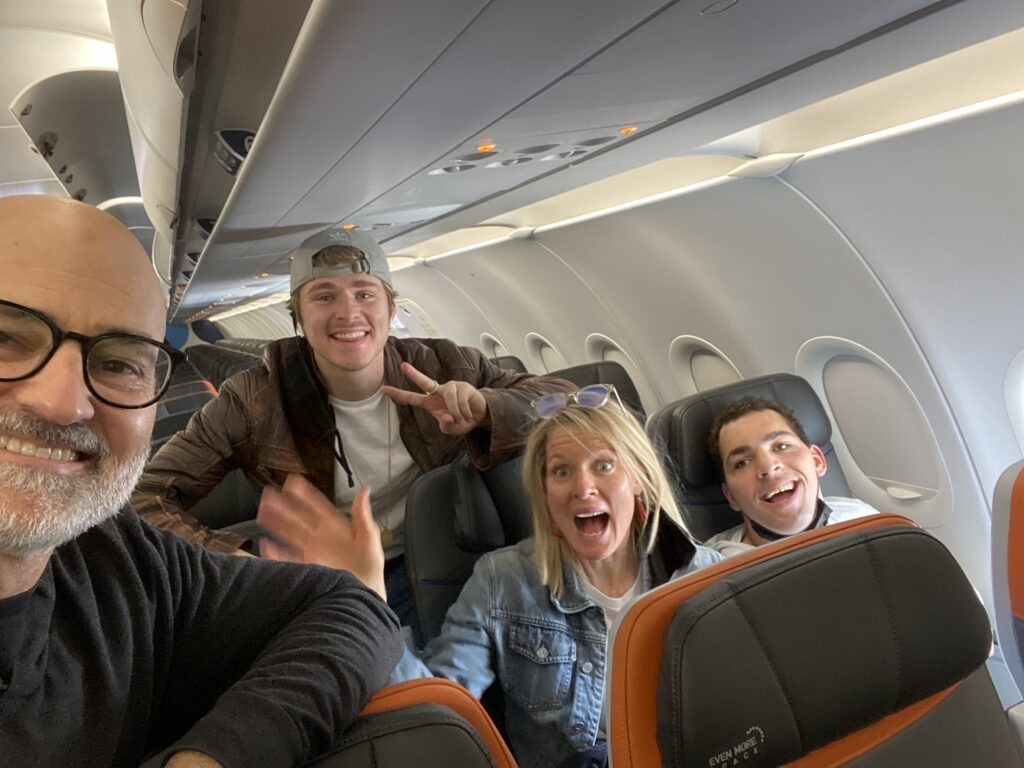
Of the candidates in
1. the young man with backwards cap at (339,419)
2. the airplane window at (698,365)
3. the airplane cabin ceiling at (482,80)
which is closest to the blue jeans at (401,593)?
the young man with backwards cap at (339,419)

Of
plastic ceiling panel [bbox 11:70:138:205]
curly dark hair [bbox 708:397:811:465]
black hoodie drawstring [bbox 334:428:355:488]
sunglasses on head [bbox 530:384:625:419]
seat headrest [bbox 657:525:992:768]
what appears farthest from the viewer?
plastic ceiling panel [bbox 11:70:138:205]

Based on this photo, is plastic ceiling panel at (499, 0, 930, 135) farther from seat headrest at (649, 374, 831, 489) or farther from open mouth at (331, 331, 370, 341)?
seat headrest at (649, 374, 831, 489)

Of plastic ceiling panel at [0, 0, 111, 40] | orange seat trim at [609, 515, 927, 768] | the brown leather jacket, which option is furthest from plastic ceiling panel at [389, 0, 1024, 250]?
plastic ceiling panel at [0, 0, 111, 40]

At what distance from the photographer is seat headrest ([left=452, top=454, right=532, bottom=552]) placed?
2416mm

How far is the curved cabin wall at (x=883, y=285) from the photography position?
2.85m

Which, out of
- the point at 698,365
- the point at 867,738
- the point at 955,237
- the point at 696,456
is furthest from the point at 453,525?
the point at 698,365

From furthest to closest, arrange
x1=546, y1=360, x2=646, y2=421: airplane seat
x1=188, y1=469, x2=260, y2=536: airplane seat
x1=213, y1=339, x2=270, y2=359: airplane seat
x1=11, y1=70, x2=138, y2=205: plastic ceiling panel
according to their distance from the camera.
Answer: x1=213, y1=339, x2=270, y2=359: airplane seat, x1=546, y1=360, x2=646, y2=421: airplane seat, x1=188, y1=469, x2=260, y2=536: airplane seat, x1=11, y1=70, x2=138, y2=205: plastic ceiling panel

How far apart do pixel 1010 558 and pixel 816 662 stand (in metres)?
0.88

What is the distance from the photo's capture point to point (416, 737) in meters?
1.02

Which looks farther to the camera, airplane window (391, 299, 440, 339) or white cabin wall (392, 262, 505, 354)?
airplane window (391, 299, 440, 339)

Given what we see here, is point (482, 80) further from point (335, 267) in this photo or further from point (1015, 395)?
point (1015, 395)

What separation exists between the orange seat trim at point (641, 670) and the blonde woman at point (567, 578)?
2.32ft

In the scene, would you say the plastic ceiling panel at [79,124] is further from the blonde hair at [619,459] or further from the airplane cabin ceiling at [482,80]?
the blonde hair at [619,459]

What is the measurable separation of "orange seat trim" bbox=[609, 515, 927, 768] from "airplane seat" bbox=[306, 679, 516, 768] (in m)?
0.21
